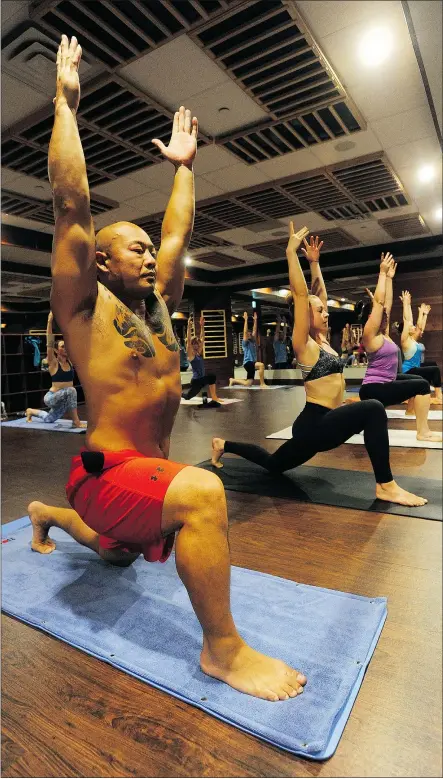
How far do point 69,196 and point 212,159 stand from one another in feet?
12.0

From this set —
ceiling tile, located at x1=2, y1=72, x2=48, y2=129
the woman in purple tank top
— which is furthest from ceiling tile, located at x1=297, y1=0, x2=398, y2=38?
ceiling tile, located at x1=2, y1=72, x2=48, y2=129

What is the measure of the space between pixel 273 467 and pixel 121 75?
8.80 ft

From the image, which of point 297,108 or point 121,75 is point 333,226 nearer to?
point 297,108

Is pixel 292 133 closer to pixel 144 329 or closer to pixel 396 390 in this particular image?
pixel 396 390

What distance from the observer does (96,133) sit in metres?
3.46

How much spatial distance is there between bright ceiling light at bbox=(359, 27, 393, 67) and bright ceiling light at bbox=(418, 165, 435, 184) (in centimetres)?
210

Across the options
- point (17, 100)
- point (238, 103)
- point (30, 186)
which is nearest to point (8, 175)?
point (30, 186)

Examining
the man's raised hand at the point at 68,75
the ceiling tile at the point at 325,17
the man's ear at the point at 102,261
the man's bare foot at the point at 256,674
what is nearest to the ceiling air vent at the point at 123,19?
the ceiling tile at the point at 325,17

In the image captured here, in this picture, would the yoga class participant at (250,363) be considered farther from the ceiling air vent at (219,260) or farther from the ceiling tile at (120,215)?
the ceiling tile at (120,215)

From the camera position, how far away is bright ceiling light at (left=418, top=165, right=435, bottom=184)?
4637 mm

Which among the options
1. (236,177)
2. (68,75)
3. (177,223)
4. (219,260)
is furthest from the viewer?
(219,260)

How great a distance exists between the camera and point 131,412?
126cm

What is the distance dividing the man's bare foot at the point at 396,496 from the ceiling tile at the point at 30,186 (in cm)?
399

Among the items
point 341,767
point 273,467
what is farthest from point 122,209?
point 341,767
